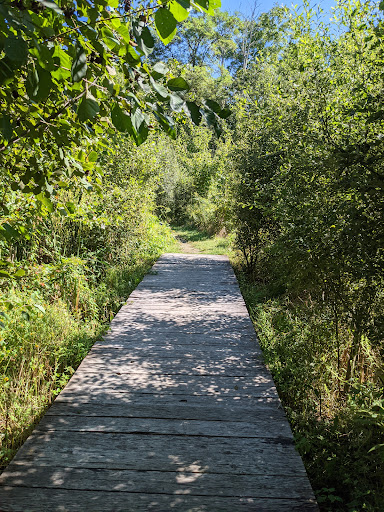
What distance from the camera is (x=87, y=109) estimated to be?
3.38ft

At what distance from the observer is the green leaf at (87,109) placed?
102 cm

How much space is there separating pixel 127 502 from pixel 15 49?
2.11 m

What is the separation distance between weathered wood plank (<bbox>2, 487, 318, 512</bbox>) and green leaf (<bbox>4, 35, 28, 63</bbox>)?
6.78ft

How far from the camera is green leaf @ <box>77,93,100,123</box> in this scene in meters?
1.02

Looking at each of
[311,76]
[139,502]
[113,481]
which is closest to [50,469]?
[113,481]

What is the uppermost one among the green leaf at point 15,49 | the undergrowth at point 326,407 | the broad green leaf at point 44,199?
the green leaf at point 15,49

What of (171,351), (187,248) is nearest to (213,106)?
(171,351)

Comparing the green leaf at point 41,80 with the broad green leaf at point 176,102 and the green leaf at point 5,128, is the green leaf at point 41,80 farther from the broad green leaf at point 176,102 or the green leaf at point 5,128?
the broad green leaf at point 176,102

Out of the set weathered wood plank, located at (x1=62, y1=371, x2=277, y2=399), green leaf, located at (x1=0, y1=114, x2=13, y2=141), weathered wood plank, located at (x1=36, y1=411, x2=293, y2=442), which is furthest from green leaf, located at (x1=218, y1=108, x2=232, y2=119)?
weathered wood plank, located at (x1=62, y1=371, x2=277, y2=399)

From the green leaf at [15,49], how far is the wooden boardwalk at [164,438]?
2068mm

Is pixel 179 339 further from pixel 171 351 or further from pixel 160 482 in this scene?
pixel 160 482

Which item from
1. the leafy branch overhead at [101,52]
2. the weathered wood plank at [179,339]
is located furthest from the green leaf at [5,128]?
the weathered wood plank at [179,339]

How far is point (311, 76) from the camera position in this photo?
3.36 metres

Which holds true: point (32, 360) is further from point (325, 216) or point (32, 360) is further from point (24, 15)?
point (24, 15)
